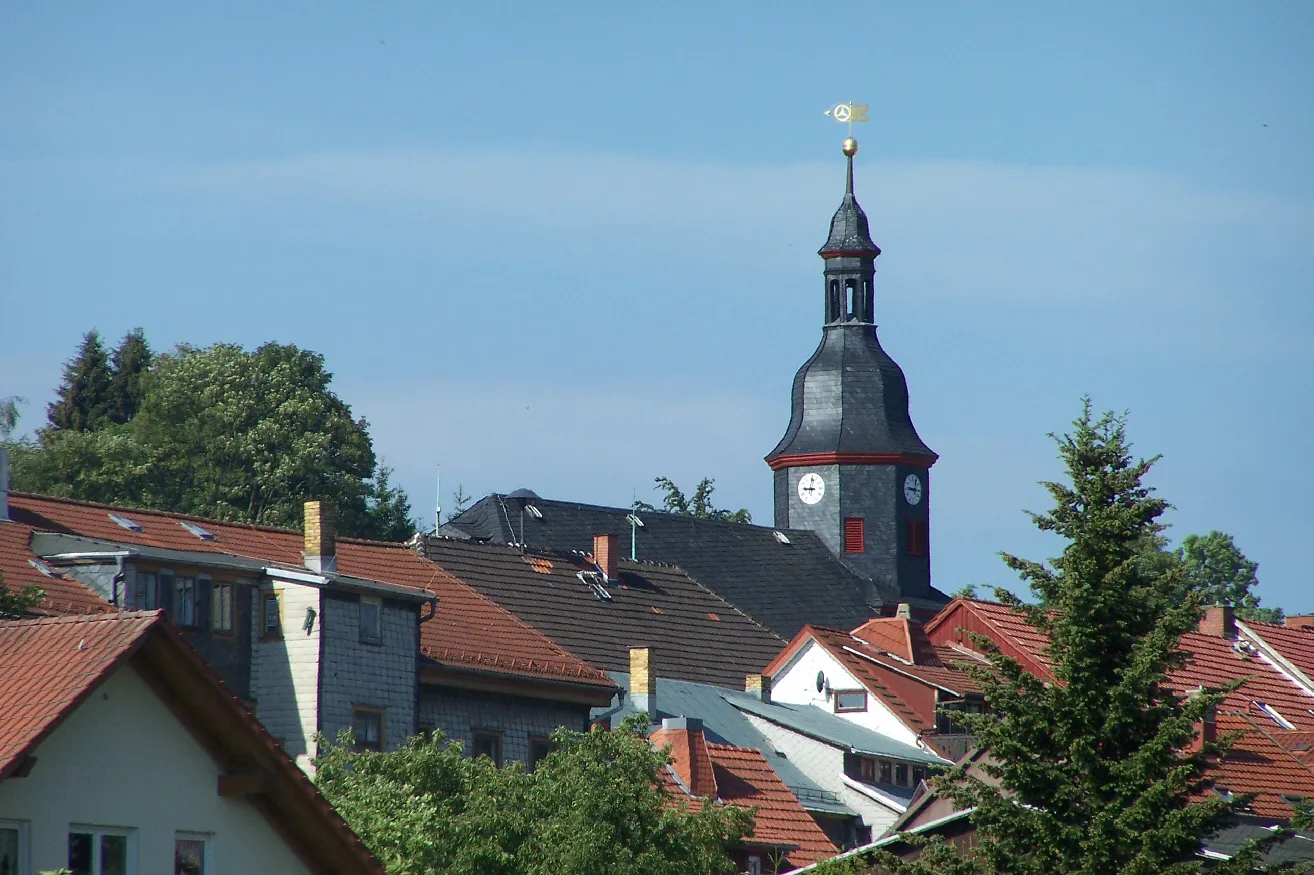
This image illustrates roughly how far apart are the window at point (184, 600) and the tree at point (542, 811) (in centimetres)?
819

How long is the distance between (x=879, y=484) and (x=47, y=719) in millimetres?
66113

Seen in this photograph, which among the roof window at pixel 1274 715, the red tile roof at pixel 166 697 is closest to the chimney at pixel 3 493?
the red tile roof at pixel 166 697

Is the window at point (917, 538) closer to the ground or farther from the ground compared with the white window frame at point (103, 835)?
farther from the ground

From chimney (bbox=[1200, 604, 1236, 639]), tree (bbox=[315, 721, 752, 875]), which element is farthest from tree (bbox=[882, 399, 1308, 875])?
chimney (bbox=[1200, 604, 1236, 639])

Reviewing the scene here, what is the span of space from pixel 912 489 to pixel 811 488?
325 cm

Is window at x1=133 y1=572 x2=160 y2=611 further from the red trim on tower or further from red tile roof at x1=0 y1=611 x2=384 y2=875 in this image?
the red trim on tower

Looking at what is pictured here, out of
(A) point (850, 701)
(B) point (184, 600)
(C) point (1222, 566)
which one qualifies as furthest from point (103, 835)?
(C) point (1222, 566)

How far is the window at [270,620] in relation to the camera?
131 feet

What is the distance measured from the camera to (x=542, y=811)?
2942 cm

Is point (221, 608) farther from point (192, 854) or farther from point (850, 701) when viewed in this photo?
point (850, 701)

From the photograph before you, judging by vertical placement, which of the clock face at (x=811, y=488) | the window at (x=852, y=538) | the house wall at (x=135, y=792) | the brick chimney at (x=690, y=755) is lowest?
the house wall at (x=135, y=792)

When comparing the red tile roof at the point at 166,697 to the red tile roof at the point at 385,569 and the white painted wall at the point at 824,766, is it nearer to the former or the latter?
the red tile roof at the point at 385,569

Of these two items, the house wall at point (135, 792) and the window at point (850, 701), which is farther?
the window at point (850, 701)

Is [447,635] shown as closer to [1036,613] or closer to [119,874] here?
[1036,613]
